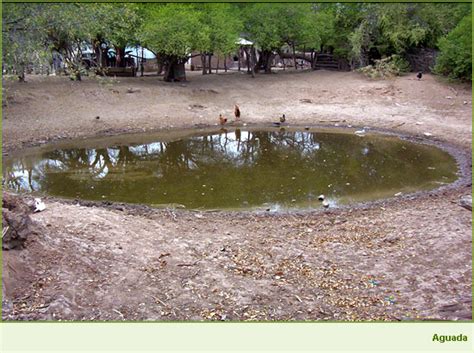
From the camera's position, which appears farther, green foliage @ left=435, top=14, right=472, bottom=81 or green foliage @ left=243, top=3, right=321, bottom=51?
green foliage @ left=243, top=3, right=321, bottom=51

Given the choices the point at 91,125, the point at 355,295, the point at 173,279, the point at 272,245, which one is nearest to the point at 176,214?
the point at 272,245

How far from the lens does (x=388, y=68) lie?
23.9 metres

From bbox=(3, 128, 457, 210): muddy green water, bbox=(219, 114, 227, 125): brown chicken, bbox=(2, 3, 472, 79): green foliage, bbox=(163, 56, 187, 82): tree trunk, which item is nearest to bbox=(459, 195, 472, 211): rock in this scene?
bbox=(3, 128, 457, 210): muddy green water

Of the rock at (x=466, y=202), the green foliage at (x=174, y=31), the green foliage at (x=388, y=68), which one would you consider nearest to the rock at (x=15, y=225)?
the rock at (x=466, y=202)

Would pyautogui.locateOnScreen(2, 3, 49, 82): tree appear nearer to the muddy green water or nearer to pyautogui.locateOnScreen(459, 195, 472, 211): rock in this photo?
the muddy green water

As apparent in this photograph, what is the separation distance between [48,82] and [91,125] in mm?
5451

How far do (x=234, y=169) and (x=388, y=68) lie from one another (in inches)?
592

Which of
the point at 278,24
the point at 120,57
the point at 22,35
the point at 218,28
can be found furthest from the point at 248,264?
the point at 120,57

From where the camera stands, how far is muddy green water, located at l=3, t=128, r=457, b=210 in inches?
404

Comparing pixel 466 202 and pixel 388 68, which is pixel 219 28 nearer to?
pixel 388 68

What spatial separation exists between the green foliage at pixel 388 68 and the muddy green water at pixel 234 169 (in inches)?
333

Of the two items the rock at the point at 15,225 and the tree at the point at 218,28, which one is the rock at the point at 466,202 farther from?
the tree at the point at 218,28

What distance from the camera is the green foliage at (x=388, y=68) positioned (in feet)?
78.0

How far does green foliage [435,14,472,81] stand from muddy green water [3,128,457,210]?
25.6 feet
